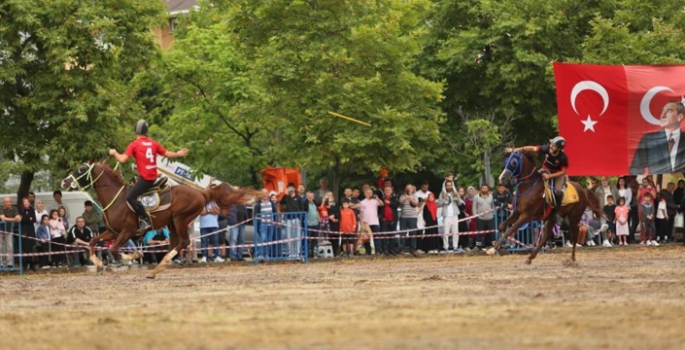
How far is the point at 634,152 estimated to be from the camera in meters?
33.2

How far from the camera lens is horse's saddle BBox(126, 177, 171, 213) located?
2586cm

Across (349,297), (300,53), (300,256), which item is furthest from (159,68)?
(349,297)

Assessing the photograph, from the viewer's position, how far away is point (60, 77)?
34.9m

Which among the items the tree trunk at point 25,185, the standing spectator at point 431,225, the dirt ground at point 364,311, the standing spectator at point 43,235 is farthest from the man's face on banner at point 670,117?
the tree trunk at point 25,185

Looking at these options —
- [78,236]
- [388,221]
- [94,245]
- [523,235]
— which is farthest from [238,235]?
[94,245]

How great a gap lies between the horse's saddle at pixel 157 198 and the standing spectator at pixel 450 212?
471 inches

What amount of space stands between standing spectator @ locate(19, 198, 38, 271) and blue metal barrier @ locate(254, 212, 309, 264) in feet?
16.5

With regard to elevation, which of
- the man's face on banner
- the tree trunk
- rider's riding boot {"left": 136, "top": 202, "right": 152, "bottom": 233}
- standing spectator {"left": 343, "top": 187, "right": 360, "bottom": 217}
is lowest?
rider's riding boot {"left": 136, "top": 202, "right": 152, "bottom": 233}

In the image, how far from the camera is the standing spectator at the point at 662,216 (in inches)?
1502

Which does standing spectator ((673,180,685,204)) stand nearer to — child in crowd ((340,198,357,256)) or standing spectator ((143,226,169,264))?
child in crowd ((340,198,357,256))

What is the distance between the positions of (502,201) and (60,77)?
11483mm

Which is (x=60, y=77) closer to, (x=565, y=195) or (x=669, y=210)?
(x=565, y=195)

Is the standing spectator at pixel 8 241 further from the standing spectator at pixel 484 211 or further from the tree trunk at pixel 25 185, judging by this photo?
the standing spectator at pixel 484 211

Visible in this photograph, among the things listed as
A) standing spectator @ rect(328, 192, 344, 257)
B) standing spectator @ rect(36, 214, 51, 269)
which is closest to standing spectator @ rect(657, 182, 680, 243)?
standing spectator @ rect(328, 192, 344, 257)
